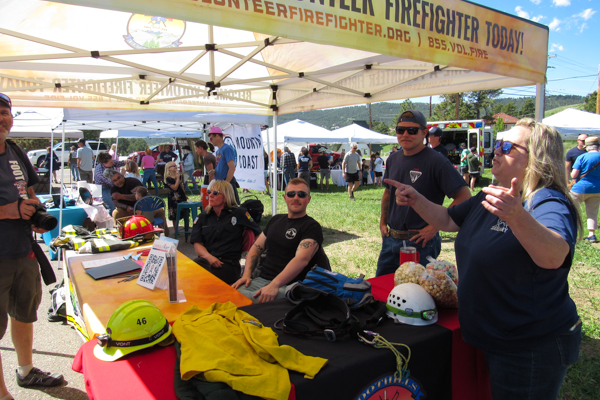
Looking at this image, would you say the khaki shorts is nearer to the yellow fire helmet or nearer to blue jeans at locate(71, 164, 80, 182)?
the yellow fire helmet

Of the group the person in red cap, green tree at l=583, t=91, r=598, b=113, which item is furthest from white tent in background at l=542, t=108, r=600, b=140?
green tree at l=583, t=91, r=598, b=113

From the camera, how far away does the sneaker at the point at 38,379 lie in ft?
8.65

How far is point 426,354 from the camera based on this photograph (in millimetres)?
1654

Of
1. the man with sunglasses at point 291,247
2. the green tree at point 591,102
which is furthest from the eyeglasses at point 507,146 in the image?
the green tree at point 591,102

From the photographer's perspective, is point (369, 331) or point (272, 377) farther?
point (369, 331)

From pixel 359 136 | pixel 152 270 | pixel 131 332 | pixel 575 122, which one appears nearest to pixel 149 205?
pixel 152 270

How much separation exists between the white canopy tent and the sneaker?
2.58m

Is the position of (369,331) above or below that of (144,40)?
below

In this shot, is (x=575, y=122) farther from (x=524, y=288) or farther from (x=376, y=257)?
(x=524, y=288)

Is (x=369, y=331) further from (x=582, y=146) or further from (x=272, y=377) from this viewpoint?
(x=582, y=146)

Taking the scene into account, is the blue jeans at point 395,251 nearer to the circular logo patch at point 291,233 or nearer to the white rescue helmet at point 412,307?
the circular logo patch at point 291,233

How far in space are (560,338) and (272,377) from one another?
3.78ft

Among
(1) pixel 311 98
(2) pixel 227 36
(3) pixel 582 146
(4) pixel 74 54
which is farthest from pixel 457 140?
(4) pixel 74 54

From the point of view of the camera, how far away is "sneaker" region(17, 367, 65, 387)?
2.64 m
